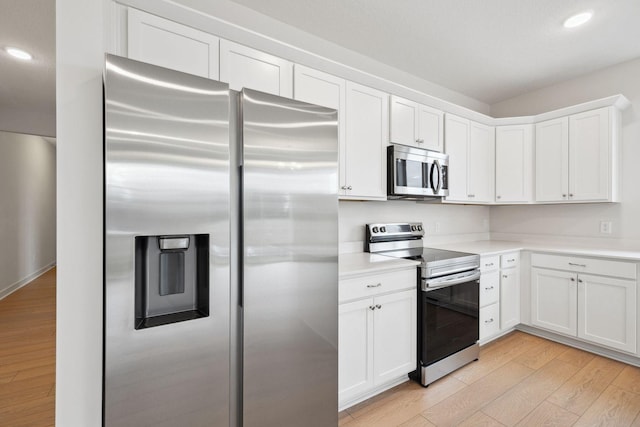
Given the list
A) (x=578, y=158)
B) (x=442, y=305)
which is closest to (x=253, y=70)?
(x=442, y=305)

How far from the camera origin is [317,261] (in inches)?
56.6

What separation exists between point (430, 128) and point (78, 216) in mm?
2703

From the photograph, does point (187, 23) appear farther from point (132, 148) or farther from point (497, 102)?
point (497, 102)

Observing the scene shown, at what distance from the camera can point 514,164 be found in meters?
3.34

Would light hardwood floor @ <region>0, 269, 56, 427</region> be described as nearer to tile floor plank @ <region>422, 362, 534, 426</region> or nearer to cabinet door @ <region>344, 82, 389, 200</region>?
tile floor plank @ <region>422, 362, 534, 426</region>

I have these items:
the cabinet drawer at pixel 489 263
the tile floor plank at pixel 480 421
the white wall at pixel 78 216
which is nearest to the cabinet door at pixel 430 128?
the cabinet drawer at pixel 489 263

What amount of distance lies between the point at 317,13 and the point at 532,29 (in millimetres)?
1738

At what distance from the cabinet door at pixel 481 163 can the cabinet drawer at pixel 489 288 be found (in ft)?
2.72

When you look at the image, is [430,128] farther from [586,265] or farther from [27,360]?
[27,360]

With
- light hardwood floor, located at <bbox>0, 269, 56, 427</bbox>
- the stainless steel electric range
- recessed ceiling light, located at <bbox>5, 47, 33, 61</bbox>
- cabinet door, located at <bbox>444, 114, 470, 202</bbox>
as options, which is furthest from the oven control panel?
recessed ceiling light, located at <bbox>5, 47, 33, 61</bbox>

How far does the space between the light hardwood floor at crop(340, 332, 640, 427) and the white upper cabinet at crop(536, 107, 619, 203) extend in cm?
156

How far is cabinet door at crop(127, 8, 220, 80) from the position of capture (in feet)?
4.84

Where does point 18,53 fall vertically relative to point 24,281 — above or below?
above

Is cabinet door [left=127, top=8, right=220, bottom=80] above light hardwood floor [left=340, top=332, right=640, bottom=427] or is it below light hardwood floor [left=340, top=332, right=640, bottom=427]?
above
